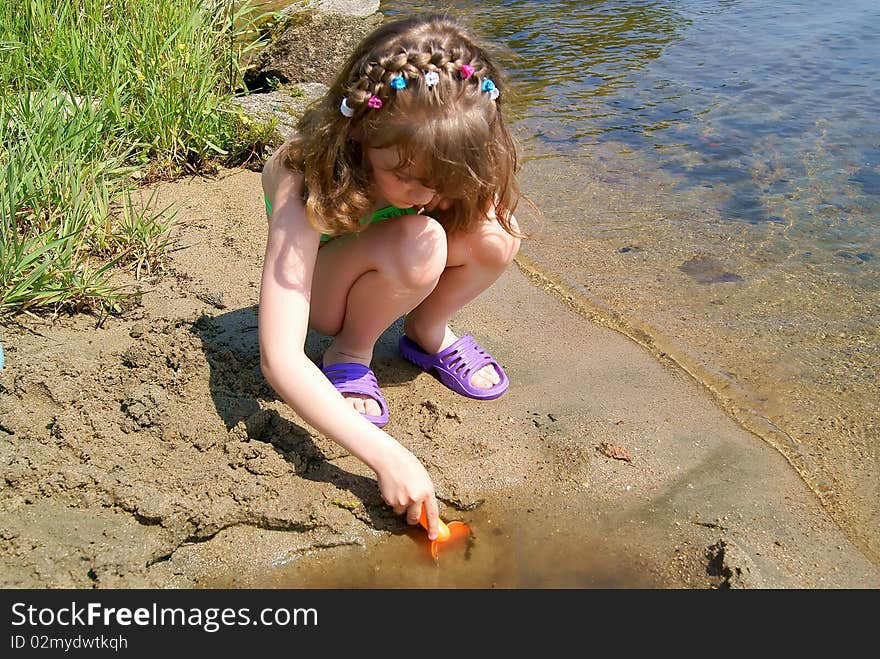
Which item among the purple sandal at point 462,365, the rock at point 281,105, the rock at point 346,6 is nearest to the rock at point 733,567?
the purple sandal at point 462,365

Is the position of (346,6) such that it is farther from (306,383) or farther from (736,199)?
(306,383)

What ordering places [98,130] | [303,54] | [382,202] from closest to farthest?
[382,202] → [98,130] → [303,54]

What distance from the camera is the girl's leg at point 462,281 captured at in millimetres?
2410

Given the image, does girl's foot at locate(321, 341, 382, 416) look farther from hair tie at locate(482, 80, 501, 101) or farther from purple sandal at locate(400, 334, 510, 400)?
hair tie at locate(482, 80, 501, 101)

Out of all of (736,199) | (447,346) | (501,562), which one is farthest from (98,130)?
(736,199)

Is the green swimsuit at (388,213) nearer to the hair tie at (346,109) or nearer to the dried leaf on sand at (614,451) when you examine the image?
the hair tie at (346,109)

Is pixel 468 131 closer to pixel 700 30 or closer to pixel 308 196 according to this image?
pixel 308 196

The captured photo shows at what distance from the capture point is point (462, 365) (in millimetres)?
2539

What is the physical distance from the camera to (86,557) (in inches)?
71.3

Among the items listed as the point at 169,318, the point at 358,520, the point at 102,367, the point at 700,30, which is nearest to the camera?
the point at 358,520

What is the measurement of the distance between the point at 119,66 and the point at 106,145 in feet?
1.35

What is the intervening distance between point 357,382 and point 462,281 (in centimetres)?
42

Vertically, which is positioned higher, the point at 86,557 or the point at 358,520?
the point at 86,557

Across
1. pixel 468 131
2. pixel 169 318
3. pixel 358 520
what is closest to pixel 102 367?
pixel 169 318
